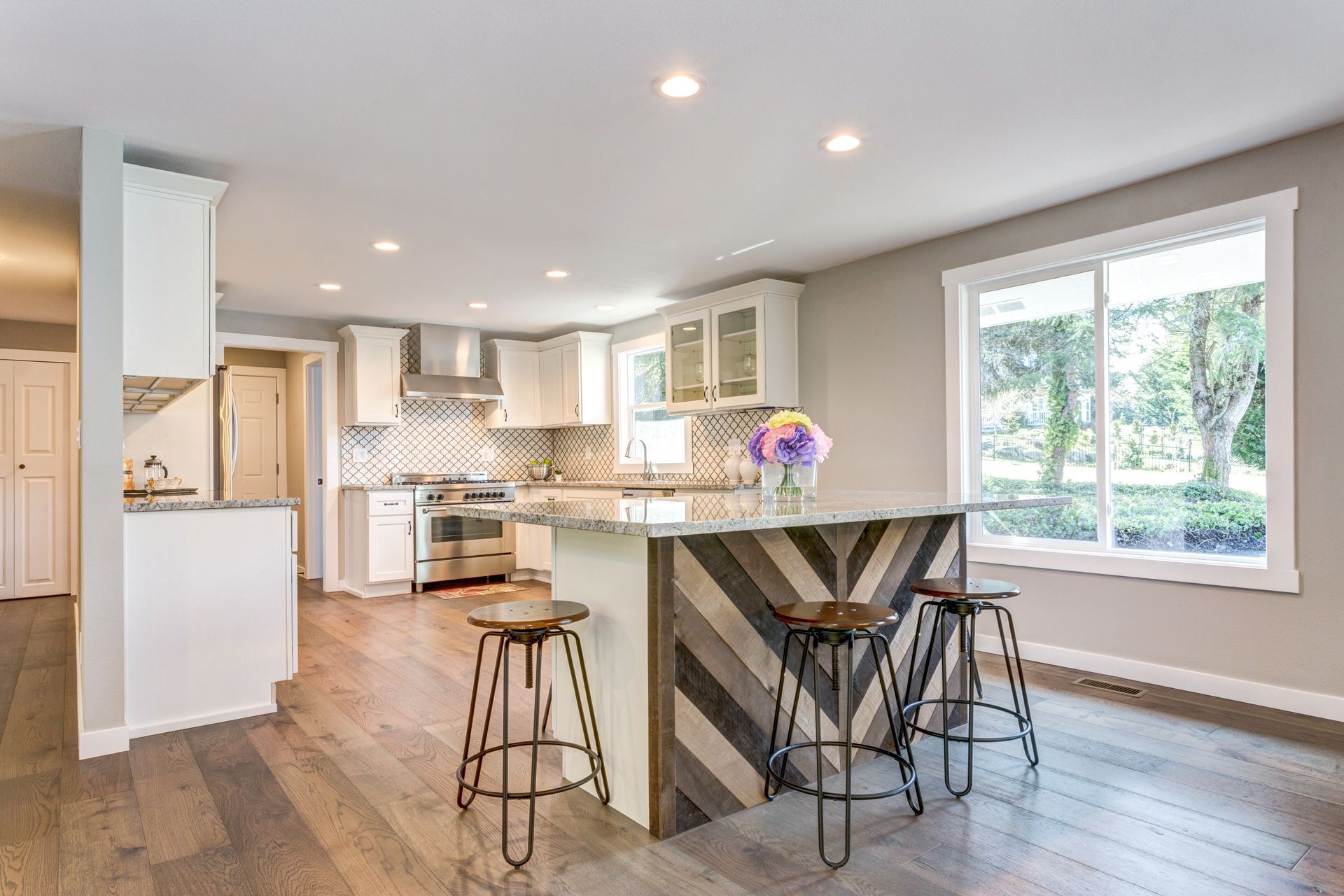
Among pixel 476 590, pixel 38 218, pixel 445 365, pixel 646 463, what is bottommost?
pixel 476 590

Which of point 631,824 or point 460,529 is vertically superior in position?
point 460,529

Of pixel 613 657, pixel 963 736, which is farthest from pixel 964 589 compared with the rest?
pixel 613 657

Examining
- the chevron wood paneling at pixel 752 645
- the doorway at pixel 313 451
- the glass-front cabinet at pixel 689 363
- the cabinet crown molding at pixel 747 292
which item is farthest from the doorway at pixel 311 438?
the chevron wood paneling at pixel 752 645

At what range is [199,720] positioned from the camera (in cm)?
310

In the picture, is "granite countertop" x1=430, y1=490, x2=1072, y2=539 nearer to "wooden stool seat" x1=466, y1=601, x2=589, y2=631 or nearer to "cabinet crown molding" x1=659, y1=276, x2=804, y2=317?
"wooden stool seat" x1=466, y1=601, x2=589, y2=631

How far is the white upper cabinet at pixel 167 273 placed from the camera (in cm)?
296

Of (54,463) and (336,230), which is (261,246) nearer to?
(336,230)

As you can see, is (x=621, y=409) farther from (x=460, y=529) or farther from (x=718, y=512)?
(x=718, y=512)

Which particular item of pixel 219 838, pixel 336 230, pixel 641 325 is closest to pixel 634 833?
pixel 219 838

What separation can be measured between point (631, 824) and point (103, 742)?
1999 mm

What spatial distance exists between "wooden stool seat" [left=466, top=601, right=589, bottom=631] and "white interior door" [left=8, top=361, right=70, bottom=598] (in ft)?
19.9

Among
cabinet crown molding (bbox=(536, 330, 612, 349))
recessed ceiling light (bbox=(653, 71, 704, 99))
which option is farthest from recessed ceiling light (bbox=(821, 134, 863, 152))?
cabinet crown molding (bbox=(536, 330, 612, 349))

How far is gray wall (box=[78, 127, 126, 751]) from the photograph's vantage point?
277cm

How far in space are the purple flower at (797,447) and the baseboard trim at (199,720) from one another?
236 centimetres
